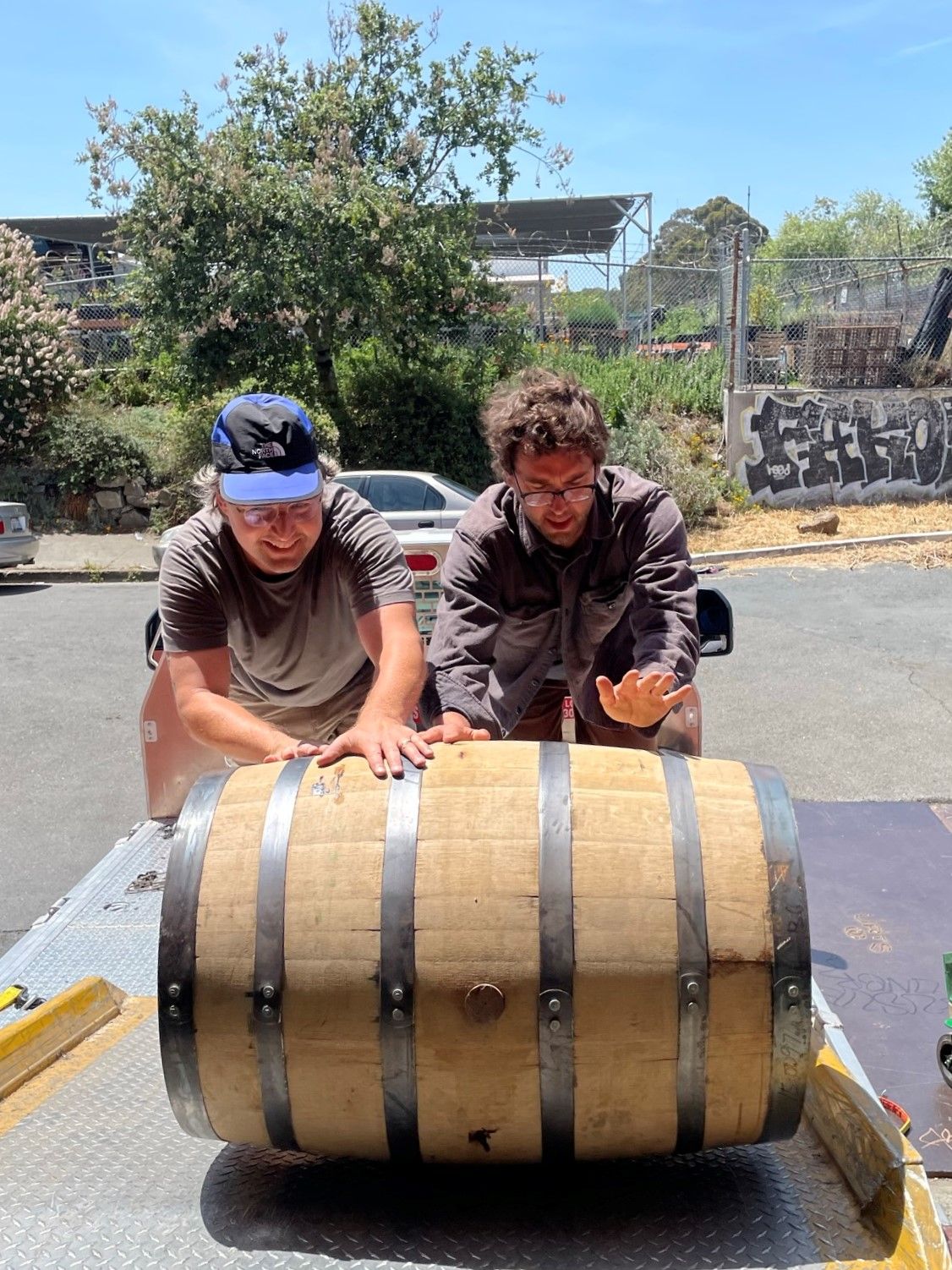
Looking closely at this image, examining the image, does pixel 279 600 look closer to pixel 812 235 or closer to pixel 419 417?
pixel 419 417

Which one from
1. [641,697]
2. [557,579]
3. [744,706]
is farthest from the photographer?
[744,706]

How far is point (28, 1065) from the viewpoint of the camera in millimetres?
2393

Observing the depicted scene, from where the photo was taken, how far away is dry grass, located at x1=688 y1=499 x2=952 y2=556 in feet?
45.8

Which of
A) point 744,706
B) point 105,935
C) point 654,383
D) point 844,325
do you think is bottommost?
point 744,706

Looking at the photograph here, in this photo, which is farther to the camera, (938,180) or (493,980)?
(938,180)

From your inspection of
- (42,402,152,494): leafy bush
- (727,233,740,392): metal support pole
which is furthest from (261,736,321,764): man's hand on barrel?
(42,402,152,494): leafy bush

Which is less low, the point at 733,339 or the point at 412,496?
the point at 733,339

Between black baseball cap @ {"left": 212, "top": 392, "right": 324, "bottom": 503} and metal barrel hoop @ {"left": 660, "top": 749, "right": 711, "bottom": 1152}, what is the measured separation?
1407mm

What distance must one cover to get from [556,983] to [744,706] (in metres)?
5.81

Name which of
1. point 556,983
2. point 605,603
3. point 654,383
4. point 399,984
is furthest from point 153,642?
point 654,383

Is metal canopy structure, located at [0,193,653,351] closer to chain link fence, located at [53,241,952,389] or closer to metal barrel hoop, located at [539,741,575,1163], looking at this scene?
chain link fence, located at [53,241,952,389]

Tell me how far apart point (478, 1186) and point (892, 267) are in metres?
18.3

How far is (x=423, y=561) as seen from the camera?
4.79 m

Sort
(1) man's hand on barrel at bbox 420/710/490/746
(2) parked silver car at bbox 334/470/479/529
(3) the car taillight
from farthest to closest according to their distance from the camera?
(2) parked silver car at bbox 334/470/479/529 < (3) the car taillight < (1) man's hand on barrel at bbox 420/710/490/746
